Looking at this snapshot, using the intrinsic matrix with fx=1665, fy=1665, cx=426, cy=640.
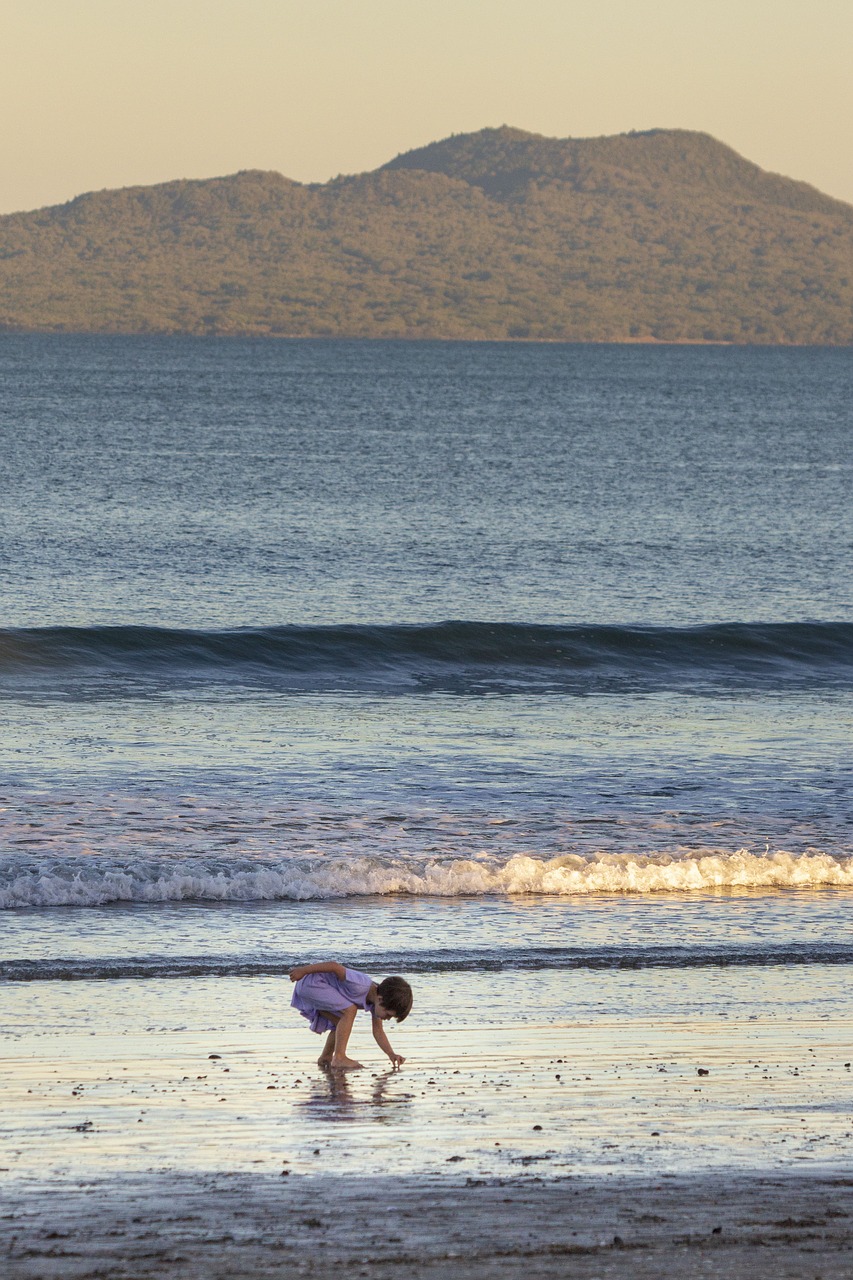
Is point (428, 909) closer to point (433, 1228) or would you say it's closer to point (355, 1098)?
point (355, 1098)

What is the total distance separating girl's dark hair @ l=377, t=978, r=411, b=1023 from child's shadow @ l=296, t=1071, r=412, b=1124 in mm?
320

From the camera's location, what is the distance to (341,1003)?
871 cm

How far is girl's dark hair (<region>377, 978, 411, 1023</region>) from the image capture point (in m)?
8.53

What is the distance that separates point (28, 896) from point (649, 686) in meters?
14.7

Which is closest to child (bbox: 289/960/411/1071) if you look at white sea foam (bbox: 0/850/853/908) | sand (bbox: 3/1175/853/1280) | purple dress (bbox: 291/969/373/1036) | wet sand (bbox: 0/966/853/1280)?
purple dress (bbox: 291/969/373/1036)

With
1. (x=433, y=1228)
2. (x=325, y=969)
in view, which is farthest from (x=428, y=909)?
(x=433, y=1228)

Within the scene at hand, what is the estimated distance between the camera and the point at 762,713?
2284 centimetres

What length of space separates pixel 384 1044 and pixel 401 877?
455 cm

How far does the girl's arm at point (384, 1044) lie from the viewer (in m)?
8.46

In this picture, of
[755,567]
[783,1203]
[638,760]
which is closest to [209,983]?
[783,1203]

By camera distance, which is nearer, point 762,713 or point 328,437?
point 762,713

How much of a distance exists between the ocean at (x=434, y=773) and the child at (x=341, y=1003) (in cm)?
24

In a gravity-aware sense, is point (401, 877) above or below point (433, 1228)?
below

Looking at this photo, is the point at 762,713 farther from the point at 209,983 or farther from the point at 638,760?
the point at 209,983
